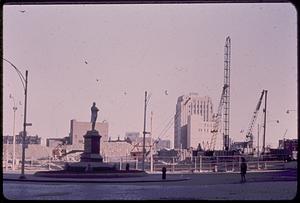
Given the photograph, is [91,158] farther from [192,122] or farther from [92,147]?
[192,122]

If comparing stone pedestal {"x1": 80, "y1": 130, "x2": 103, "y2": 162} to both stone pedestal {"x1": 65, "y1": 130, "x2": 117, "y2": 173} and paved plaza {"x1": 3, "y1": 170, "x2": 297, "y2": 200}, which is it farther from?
paved plaza {"x1": 3, "y1": 170, "x2": 297, "y2": 200}

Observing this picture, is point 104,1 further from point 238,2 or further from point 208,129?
point 208,129

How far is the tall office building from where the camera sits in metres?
115

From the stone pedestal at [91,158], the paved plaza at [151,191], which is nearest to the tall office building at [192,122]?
the stone pedestal at [91,158]

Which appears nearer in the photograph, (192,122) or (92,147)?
(92,147)

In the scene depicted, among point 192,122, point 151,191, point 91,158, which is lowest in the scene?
point 151,191

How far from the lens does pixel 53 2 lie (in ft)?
17.7

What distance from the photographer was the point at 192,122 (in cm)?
11500

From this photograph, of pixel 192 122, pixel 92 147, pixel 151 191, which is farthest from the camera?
pixel 192 122

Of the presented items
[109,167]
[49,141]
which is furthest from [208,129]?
[109,167]

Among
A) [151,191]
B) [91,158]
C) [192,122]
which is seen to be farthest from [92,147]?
[192,122]

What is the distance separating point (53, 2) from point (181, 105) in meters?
120

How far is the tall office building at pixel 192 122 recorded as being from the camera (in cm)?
11500

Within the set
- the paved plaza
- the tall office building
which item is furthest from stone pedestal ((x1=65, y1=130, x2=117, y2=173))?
the tall office building
